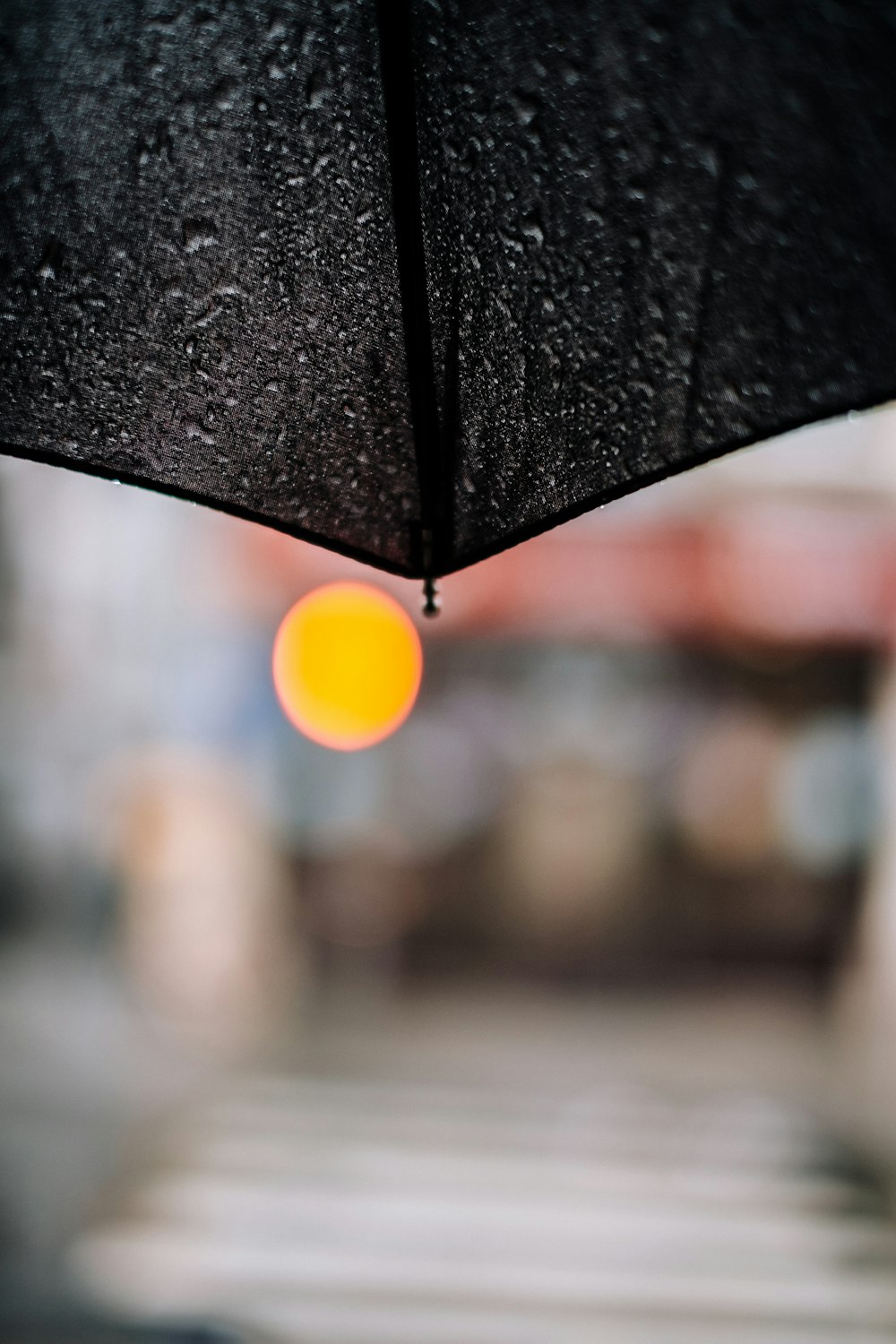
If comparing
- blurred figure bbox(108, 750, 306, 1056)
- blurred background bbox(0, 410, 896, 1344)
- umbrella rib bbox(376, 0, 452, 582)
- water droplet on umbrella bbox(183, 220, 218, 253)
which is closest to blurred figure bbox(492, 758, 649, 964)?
blurred background bbox(0, 410, 896, 1344)

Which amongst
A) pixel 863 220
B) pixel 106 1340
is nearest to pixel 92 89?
pixel 863 220

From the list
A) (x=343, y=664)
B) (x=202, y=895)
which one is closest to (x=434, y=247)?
(x=343, y=664)

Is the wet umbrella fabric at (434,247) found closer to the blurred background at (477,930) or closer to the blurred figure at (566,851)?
the blurred background at (477,930)

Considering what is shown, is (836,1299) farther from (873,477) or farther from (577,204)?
(873,477)

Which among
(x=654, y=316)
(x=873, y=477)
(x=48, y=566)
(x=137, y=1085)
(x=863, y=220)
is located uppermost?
(x=863, y=220)

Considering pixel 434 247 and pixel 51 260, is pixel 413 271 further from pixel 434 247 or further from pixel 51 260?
pixel 51 260

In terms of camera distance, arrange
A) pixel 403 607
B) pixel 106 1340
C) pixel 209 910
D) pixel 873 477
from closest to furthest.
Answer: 1. pixel 106 1340
2. pixel 403 607
3. pixel 873 477
4. pixel 209 910

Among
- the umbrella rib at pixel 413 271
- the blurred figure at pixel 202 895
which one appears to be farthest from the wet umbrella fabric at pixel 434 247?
the blurred figure at pixel 202 895

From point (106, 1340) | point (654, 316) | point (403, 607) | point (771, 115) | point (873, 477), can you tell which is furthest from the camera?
point (873, 477)
